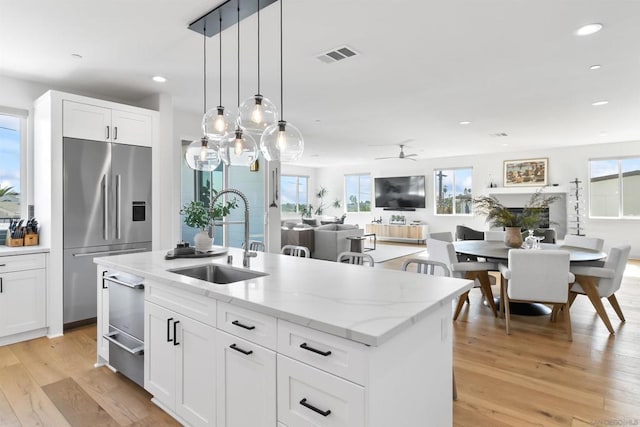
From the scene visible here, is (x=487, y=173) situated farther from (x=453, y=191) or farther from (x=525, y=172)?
(x=453, y=191)

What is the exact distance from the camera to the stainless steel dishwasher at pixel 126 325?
91.1 inches

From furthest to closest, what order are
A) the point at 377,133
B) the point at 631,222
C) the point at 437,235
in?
the point at 631,222, the point at 377,133, the point at 437,235

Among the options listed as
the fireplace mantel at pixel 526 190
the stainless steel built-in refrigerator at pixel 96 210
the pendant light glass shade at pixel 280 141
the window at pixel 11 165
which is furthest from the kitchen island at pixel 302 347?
the fireplace mantel at pixel 526 190

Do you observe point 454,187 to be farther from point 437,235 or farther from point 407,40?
point 407,40

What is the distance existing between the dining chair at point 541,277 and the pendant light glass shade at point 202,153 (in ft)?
9.21

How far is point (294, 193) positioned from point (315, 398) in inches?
459

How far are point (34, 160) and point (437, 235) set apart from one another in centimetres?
491

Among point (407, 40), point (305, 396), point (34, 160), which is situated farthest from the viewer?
point (34, 160)

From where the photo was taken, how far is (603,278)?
3.43m

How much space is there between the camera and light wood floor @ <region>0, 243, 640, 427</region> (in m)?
2.13

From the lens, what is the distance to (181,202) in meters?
4.94

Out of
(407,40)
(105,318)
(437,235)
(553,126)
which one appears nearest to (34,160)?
(105,318)

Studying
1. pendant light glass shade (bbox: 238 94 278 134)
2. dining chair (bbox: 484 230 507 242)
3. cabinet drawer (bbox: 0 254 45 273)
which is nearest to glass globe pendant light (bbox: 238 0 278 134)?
pendant light glass shade (bbox: 238 94 278 134)

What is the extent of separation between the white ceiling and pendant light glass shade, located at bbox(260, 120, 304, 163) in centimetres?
89
